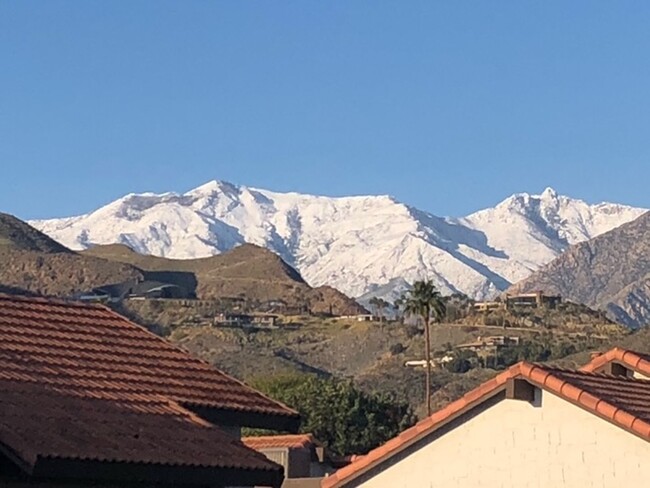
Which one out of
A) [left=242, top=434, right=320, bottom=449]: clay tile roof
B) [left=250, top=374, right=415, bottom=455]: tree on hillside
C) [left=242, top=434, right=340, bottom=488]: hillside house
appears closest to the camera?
[left=242, top=434, right=340, bottom=488]: hillside house

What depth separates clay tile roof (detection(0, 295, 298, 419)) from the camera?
15617 millimetres

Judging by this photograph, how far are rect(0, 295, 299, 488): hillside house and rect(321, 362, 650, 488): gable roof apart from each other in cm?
103

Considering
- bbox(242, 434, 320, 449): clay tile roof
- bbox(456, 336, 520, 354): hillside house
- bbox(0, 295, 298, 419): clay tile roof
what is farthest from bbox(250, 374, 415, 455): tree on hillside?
→ bbox(456, 336, 520, 354): hillside house

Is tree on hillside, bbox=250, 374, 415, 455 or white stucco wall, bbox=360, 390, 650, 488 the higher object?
tree on hillside, bbox=250, 374, 415, 455

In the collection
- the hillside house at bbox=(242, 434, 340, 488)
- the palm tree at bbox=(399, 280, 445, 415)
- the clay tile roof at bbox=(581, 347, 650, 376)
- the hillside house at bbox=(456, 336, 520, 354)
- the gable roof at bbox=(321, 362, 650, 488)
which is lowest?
the hillside house at bbox=(242, 434, 340, 488)

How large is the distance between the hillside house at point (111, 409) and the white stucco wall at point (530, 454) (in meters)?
1.68

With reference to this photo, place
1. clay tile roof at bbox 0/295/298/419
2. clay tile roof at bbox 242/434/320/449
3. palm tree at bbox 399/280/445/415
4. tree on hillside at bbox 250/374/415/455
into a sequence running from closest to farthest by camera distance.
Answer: clay tile roof at bbox 0/295/298/419 < clay tile roof at bbox 242/434/320/449 < tree on hillside at bbox 250/374/415/455 < palm tree at bbox 399/280/445/415

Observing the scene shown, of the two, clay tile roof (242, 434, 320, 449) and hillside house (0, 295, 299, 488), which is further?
clay tile roof (242, 434, 320, 449)

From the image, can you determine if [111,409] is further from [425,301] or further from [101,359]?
[425,301]

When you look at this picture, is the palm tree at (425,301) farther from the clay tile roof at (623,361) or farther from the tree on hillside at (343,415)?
the clay tile roof at (623,361)

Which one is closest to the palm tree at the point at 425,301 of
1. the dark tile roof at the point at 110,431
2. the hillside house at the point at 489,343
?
the hillside house at the point at 489,343

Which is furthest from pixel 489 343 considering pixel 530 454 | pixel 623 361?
pixel 530 454

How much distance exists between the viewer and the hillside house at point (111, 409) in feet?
Answer: 42.5

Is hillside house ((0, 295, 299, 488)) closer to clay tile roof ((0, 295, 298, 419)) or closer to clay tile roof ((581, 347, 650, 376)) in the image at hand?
clay tile roof ((0, 295, 298, 419))
